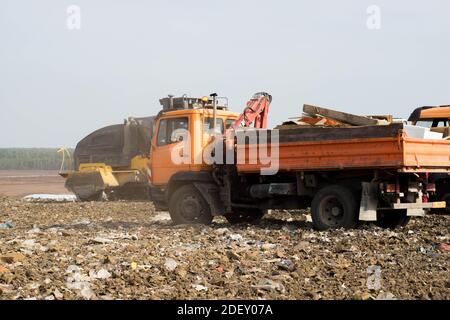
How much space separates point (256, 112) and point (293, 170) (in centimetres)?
229

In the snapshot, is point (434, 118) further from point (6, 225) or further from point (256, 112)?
point (6, 225)

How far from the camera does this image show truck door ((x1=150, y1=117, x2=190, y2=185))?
13523mm

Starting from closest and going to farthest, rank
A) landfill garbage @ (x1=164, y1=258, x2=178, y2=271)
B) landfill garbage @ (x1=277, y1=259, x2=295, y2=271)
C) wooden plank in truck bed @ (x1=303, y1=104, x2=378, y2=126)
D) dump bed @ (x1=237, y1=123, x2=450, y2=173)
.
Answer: landfill garbage @ (x1=164, y1=258, x2=178, y2=271), landfill garbage @ (x1=277, y1=259, x2=295, y2=271), dump bed @ (x1=237, y1=123, x2=450, y2=173), wooden plank in truck bed @ (x1=303, y1=104, x2=378, y2=126)

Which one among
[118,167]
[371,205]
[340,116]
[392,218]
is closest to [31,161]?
[118,167]

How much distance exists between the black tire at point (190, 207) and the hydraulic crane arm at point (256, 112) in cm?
156

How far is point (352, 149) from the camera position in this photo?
11.5 meters

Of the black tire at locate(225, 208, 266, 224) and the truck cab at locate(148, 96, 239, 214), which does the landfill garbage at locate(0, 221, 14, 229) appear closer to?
the truck cab at locate(148, 96, 239, 214)

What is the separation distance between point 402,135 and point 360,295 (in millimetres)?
4718

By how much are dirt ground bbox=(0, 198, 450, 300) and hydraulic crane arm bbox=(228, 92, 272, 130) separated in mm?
2136

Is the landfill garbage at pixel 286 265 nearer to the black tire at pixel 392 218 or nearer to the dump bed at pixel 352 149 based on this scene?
the dump bed at pixel 352 149

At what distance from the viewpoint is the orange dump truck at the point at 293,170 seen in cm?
1134

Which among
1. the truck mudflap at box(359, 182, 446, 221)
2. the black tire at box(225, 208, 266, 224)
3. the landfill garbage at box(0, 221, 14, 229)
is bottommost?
the landfill garbage at box(0, 221, 14, 229)

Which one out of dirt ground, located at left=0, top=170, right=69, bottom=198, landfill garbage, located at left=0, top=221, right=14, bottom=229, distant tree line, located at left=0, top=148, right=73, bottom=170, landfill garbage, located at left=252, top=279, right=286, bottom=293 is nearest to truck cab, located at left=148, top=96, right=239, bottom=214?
landfill garbage, located at left=0, top=221, right=14, bottom=229
